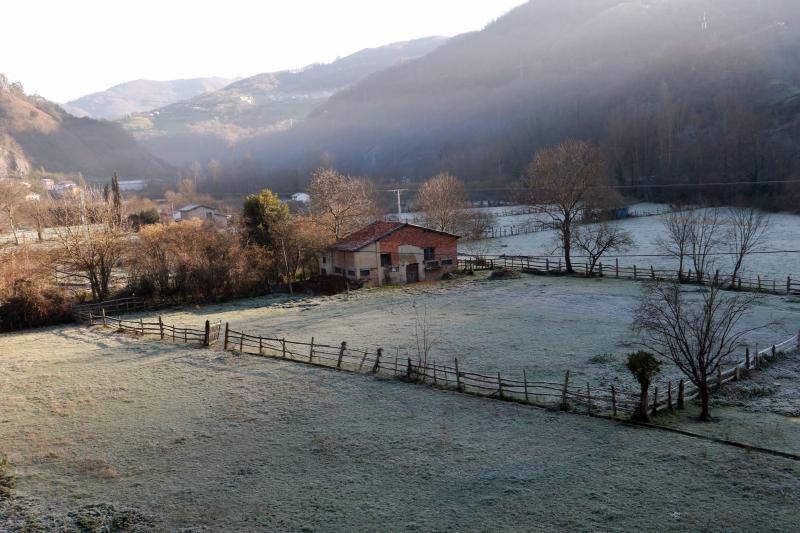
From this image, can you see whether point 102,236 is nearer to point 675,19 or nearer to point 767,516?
point 767,516

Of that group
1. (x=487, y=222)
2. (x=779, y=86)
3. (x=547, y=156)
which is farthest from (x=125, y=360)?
(x=779, y=86)

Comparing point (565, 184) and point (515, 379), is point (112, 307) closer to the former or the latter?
point (515, 379)

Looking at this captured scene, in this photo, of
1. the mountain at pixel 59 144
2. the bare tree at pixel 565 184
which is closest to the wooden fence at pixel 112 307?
the bare tree at pixel 565 184

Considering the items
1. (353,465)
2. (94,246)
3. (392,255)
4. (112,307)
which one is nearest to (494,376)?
(353,465)

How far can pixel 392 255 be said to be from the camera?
4381cm

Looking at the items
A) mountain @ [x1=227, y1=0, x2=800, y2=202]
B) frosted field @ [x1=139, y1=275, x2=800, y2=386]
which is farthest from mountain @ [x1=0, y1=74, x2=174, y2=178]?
frosted field @ [x1=139, y1=275, x2=800, y2=386]

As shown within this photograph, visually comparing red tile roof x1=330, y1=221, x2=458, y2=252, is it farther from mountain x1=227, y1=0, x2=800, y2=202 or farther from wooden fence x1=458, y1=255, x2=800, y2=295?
mountain x1=227, y1=0, x2=800, y2=202

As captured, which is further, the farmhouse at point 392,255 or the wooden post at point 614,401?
the farmhouse at point 392,255

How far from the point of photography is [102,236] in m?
42.5

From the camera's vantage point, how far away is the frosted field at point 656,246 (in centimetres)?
4466

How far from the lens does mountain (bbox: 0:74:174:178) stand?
148 metres

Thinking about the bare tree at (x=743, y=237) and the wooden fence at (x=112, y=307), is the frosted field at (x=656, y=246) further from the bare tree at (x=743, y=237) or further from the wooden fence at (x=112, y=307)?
the wooden fence at (x=112, y=307)

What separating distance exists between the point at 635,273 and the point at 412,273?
15621 millimetres

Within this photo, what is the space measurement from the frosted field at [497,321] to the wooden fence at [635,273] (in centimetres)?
203
